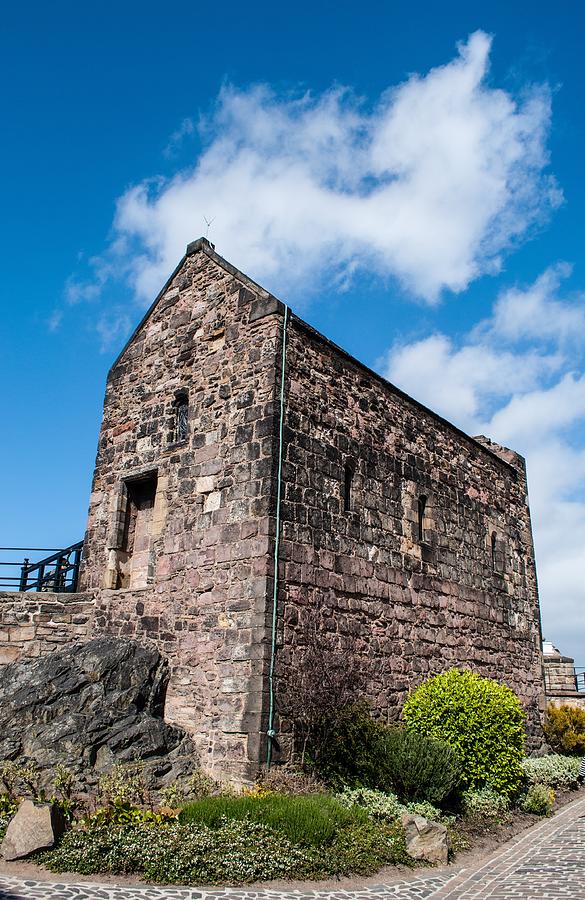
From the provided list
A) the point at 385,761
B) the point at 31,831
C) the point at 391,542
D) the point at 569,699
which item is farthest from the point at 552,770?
the point at 31,831

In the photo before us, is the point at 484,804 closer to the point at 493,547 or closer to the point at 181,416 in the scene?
the point at 493,547

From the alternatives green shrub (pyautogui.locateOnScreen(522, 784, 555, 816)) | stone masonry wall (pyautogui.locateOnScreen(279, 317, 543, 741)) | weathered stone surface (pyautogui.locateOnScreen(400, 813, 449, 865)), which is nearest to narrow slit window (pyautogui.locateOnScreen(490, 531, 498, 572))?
stone masonry wall (pyautogui.locateOnScreen(279, 317, 543, 741))

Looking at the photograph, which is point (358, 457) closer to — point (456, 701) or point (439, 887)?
point (456, 701)

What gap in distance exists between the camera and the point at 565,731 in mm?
18500

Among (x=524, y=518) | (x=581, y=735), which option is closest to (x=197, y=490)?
(x=524, y=518)

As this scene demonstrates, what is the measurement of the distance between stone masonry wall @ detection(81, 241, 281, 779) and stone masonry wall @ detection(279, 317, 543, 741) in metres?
0.49

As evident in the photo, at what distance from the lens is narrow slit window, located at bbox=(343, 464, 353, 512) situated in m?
13.1

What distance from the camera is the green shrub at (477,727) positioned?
11883mm

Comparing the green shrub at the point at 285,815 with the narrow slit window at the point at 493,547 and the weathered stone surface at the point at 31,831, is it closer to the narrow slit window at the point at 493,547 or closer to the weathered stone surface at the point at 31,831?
the weathered stone surface at the point at 31,831

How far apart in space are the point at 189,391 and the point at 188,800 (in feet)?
21.3

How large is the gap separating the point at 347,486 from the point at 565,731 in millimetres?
9710

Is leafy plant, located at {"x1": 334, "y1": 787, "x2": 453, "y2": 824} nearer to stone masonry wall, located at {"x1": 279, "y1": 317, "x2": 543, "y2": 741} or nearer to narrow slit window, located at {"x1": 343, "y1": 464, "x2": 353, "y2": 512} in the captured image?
stone masonry wall, located at {"x1": 279, "y1": 317, "x2": 543, "y2": 741}

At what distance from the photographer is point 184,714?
11.7m

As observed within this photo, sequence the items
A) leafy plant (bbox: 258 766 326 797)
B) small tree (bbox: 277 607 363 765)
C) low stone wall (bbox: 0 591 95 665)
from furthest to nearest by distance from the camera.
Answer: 1. low stone wall (bbox: 0 591 95 665)
2. small tree (bbox: 277 607 363 765)
3. leafy plant (bbox: 258 766 326 797)
